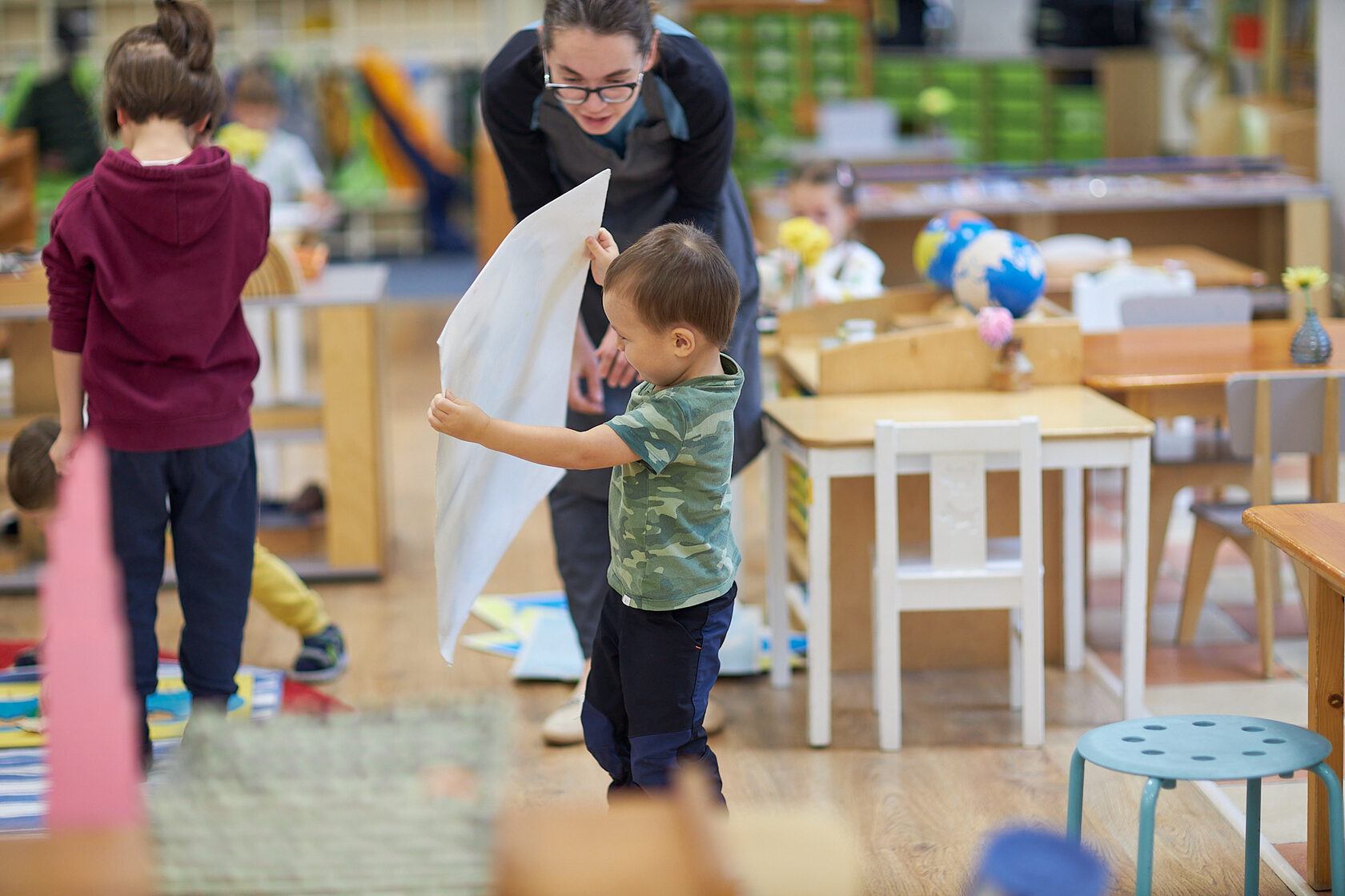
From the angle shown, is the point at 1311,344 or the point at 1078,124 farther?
the point at 1078,124

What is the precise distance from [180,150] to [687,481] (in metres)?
1.04

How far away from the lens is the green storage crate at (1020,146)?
37.0 ft

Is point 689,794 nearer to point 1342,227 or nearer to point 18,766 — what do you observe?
point 18,766

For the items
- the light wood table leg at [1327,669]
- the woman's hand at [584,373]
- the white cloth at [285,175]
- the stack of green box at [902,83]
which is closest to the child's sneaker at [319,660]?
the woman's hand at [584,373]

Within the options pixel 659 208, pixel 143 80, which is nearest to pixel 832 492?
pixel 659 208

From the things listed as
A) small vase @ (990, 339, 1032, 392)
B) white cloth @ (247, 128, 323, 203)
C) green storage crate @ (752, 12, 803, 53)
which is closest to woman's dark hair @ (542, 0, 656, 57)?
small vase @ (990, 339, 1032, 392)

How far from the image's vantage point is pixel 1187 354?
3.29m

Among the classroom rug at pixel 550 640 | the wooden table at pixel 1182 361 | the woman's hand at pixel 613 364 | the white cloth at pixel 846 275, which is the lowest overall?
the classroom rug at pixel 550 640

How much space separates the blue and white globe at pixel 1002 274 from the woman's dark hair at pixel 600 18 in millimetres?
1320

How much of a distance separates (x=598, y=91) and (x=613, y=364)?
22.8 inches

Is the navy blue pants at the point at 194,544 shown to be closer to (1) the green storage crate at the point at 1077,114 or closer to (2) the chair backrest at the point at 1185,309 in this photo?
(2) the chair backrest at the point at 1185,309

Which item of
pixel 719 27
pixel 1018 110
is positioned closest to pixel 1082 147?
pixel 1018 110

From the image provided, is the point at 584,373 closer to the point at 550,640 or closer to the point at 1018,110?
the point at 550,640

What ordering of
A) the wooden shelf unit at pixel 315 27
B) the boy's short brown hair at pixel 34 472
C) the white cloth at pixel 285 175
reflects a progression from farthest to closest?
the wooden shelf unit at pixel 315 27 → the white cloth at pixel 285 175 → the boy's short brown hair at pixel 34 472
